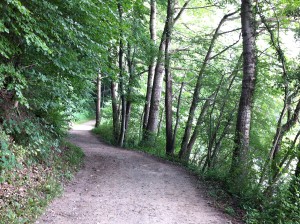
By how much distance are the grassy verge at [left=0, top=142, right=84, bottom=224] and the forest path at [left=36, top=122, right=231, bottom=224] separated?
0.21m

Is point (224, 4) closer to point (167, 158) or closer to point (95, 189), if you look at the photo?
point (167, 158)

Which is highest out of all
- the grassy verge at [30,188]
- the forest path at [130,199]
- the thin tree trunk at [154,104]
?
the thin tree trunk at [154,104]

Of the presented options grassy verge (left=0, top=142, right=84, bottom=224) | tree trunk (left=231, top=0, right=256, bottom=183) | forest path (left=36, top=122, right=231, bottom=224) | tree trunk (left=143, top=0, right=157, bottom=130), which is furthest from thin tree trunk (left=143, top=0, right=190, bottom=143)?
grassy verge (left=0, top=142, right=84, bottom=224)

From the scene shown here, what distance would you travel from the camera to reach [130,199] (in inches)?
249

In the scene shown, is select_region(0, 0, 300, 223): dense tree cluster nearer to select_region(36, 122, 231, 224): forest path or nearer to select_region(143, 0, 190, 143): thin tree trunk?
select_region(36, 122, 231, 224): forest path

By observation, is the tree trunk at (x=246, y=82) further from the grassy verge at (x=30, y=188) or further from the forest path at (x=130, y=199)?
the grassy verge at (x=30, y=188)

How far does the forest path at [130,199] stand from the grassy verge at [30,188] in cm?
21

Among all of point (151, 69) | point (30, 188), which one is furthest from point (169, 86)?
point (30, 188)

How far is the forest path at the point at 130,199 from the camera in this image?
207 inches

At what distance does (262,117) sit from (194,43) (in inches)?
171

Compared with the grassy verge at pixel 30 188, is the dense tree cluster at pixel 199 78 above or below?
above

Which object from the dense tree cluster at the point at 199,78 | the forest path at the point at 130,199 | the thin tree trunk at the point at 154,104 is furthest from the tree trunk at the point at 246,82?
the thin tree trunk at the point at 154,104

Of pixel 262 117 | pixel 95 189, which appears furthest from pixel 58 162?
pixel 262 117

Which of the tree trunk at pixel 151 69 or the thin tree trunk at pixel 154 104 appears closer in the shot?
the tree trunk at pixel 151 69
